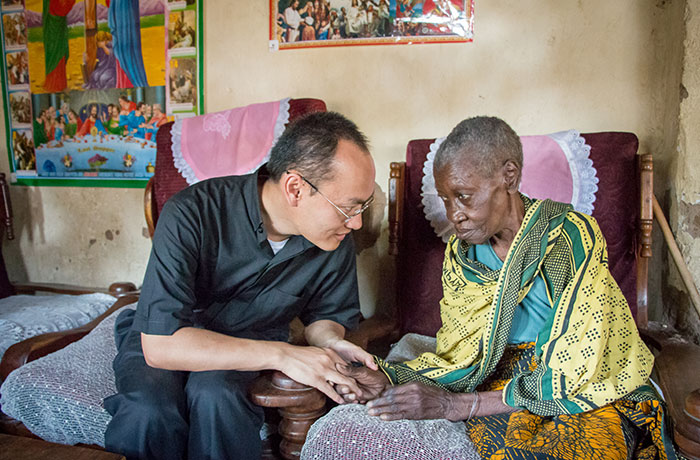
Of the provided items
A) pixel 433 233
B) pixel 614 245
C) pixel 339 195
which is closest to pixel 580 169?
pixel 614 245

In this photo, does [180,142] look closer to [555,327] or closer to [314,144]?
[314,144]

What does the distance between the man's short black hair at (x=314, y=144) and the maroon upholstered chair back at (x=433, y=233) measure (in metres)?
0.70

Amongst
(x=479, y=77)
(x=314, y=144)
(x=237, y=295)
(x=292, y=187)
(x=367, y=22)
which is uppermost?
(x=367, y=22)

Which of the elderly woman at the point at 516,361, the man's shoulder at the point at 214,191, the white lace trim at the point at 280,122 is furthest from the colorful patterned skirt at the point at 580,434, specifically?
the white lace trim at the point at 280,122

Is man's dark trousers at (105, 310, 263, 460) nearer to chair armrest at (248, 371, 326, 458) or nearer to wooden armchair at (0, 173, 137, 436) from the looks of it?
chair armrest at (248, 371, 326, 458)

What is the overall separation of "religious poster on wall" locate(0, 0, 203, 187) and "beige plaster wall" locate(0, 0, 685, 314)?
161 mm

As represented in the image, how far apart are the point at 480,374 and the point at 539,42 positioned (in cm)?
154

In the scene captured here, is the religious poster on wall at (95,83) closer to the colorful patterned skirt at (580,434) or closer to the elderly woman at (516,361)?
the elderly woman at (516,361)

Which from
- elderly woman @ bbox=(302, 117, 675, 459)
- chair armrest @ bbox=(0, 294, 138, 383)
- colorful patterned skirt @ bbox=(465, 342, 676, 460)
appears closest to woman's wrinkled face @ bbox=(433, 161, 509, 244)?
elderly woman @ bbox=(302, 117, 675, 459)

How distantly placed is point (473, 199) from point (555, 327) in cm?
41

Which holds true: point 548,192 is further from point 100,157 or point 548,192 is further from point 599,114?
point 100,157

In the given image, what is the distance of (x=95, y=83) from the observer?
2959mm

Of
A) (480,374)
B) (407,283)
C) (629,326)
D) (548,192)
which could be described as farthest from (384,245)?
(629,326)

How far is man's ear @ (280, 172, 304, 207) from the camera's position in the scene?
4.86ft
